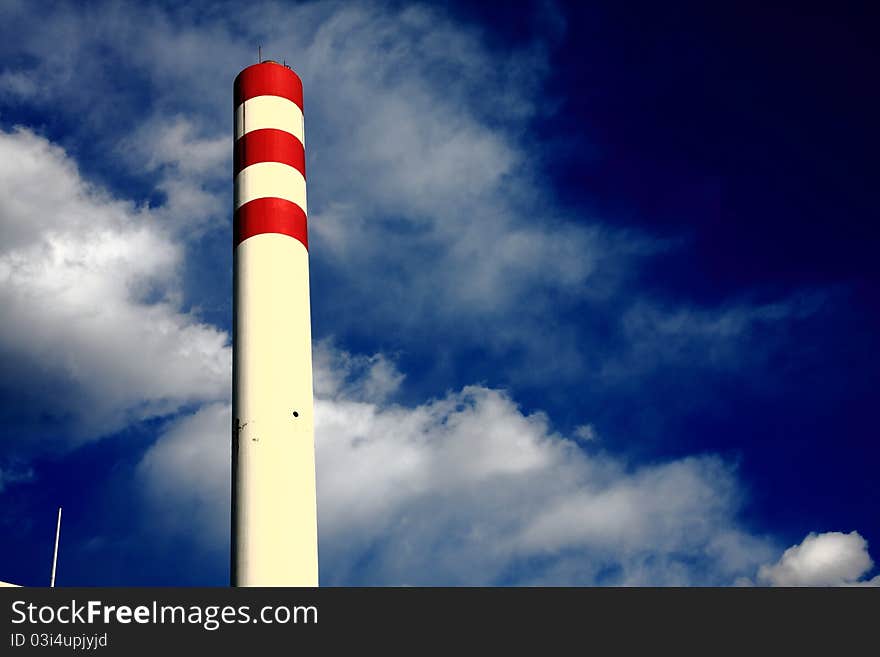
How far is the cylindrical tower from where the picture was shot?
17719 mm

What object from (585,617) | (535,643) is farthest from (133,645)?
(585,617)

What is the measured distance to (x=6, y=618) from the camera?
11.1 metres

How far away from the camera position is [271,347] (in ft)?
63.2

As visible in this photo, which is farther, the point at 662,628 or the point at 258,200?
the point at 258,200

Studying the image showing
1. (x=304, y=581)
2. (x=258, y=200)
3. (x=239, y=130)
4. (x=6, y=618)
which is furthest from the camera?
(x=239, y=130)

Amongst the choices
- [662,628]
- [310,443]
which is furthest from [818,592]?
[310,443]

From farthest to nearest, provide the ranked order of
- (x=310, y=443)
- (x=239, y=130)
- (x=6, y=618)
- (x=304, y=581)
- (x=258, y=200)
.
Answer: (x=239, y=130) → (x=258, y=200) → (x=310, y=443) → (x=304, y=581) → (x=6, y=618)

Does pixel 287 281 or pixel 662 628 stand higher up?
pixel 287 281

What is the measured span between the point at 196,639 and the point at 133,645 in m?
0.84

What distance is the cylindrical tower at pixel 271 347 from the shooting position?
1772 cm

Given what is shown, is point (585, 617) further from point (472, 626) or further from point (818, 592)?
point (818, 592)

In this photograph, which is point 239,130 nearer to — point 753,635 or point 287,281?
point 287,281

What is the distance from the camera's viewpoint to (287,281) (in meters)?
20.1

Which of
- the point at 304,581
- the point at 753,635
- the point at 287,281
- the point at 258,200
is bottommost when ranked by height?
the point at 753,635
